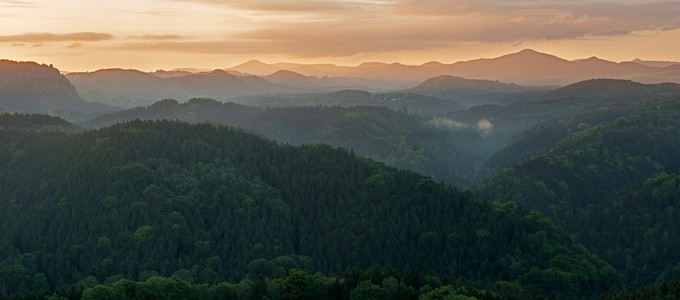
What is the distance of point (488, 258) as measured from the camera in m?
189

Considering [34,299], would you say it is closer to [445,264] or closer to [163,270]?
[163,270]

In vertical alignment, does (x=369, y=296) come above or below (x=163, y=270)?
above

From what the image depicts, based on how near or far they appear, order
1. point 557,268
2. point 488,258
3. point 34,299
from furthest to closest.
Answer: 1. point 488,258
2. point 557,268
3. point 34,299

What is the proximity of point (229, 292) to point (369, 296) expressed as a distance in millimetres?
26467

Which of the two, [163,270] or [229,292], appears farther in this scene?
[163,270]

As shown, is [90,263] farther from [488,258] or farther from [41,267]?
[488,258]

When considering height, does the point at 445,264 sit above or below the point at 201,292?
below

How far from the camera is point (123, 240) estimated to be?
193m

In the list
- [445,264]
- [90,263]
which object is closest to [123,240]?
[90,263]

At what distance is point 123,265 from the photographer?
7106 inches

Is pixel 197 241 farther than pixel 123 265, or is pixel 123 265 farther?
pixel 197 241

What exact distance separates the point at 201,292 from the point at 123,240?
8131 cm

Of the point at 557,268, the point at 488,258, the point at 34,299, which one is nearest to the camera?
the point at 34,299

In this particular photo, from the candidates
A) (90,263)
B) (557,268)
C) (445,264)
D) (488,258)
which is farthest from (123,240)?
(557,268)
